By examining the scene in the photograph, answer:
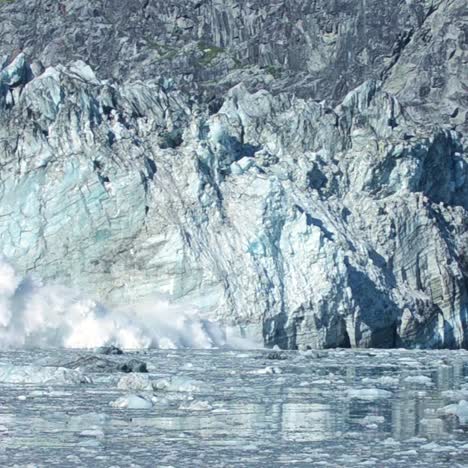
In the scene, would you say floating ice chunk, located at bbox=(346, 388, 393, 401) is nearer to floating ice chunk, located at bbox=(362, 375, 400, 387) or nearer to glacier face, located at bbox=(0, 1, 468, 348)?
floating ice chunk, located at bbox=(362, 375, 400, 387)

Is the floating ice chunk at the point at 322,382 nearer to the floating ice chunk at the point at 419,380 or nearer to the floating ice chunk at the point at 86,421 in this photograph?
the floating ice chunk at the point at 419,380

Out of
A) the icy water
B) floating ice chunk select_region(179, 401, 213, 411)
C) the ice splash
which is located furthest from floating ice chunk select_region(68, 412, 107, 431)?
the ice splash

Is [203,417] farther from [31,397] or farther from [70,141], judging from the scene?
[70,141]

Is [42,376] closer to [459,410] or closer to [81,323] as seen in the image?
[459,410]

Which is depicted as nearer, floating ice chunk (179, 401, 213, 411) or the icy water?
the icy water

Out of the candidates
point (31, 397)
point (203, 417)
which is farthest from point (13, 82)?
point (203, 417)

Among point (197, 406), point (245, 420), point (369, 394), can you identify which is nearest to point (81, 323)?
point (369, 394)

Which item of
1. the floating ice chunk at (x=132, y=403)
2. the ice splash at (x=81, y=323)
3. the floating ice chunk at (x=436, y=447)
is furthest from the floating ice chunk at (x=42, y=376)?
the ice splash at (x=81, y=323)
